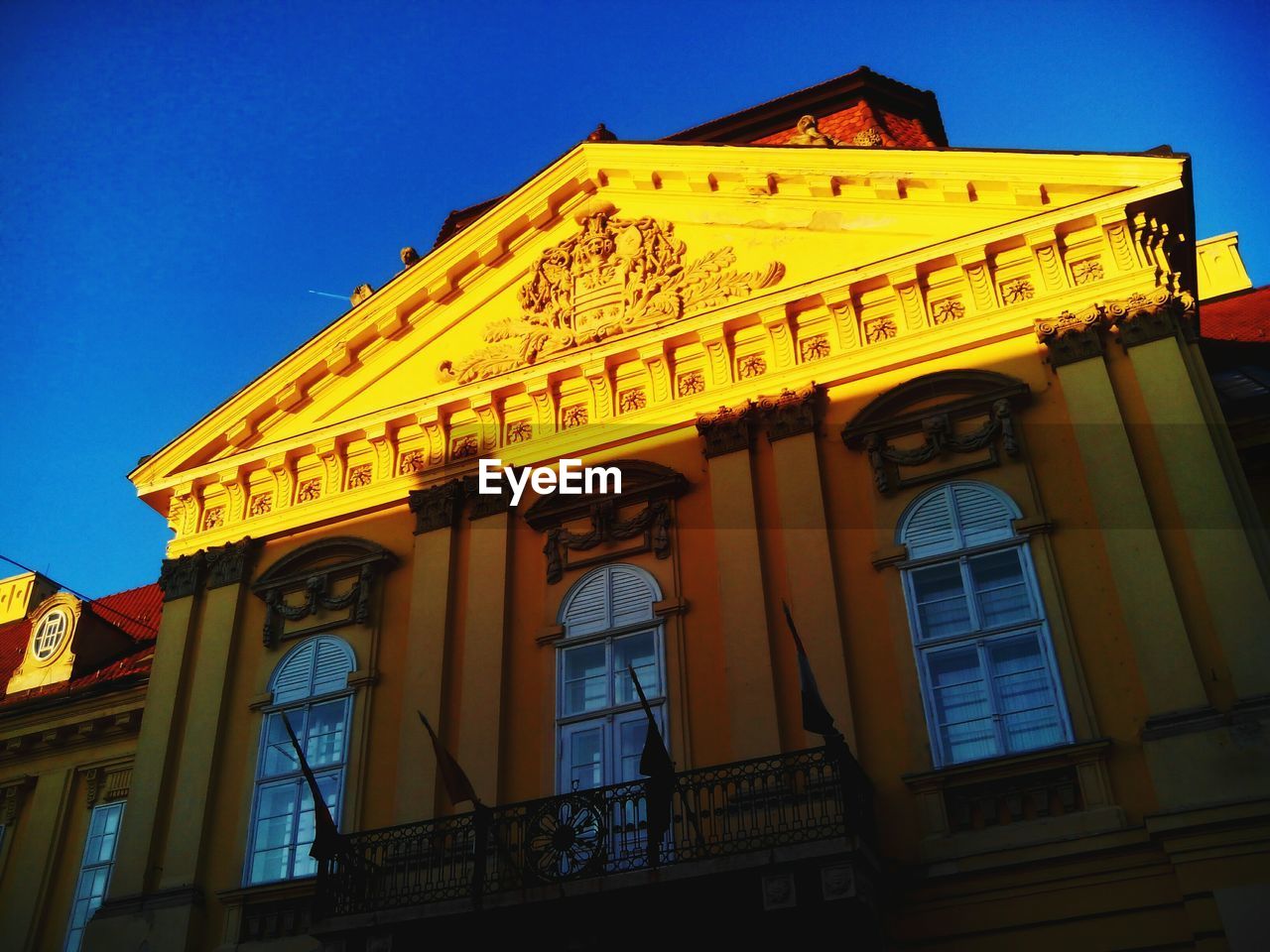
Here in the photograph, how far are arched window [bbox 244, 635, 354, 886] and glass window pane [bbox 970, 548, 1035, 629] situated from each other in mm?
6692

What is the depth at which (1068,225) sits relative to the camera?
44.2ft

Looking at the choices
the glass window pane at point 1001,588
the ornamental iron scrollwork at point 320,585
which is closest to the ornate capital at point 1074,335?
the glass window pane at point 1001,588

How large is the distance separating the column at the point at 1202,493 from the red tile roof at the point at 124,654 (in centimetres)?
→ 1256

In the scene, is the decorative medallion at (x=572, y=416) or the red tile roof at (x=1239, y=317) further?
the red tile roof at (x=1239, y=317)

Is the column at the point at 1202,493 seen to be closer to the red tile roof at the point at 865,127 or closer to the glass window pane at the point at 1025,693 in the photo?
the glass window pane at the point at 1025,693

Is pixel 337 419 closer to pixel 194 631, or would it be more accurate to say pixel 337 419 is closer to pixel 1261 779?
pixel 194 631

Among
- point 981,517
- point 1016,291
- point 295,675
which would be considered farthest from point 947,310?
point 295,675

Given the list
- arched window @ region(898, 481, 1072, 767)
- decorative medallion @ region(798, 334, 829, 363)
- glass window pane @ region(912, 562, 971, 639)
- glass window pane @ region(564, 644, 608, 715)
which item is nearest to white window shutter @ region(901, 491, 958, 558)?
arched window @ region(898, 481, 1072, 767)

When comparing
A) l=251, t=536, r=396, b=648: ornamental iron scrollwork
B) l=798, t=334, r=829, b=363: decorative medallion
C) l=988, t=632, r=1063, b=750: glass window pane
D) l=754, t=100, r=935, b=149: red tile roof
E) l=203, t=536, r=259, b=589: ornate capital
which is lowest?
l=988, t=632, r=1063, b=750: glass window pane

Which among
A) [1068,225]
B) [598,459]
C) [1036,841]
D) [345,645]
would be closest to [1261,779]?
[1036,841]

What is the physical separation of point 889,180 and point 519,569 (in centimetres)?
585

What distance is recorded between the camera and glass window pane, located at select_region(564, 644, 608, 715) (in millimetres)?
13359

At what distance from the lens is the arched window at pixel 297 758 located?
1375 cm

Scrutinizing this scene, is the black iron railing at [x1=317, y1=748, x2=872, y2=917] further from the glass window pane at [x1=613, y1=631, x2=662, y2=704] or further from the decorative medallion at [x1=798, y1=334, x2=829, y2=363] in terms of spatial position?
the decorative medallion at [x1=798, y1=334, x2=829, y2=363]
